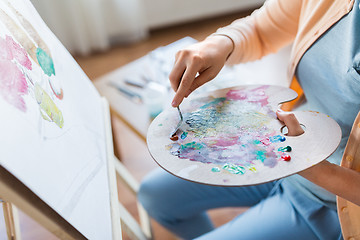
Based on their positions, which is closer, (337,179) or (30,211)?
(30,211)

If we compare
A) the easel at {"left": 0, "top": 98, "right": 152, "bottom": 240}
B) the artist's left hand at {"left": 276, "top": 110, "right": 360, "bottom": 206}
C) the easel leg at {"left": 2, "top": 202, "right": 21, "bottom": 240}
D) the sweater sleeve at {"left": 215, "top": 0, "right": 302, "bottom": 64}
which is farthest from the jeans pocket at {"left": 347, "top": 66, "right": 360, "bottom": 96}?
the easel leg at {"left": 2, "top": 202, "right": 21, "bottom": 240}

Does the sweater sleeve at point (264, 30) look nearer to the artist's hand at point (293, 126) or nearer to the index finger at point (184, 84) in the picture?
the index finger at point (184, 84)

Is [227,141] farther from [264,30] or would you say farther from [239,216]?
[264,30]

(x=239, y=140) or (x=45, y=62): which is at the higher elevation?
(x=45, y=62)

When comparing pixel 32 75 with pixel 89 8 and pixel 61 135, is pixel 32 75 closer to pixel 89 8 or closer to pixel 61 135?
pixel 61 135

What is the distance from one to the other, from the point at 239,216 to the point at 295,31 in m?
0.45

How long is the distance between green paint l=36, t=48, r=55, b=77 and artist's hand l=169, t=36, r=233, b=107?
22 cm

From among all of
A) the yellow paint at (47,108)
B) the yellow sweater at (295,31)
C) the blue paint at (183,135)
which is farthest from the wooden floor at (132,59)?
the yellow sweater at (295,31)

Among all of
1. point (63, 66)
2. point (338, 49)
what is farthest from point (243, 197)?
point (63, 66)

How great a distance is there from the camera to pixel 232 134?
2.03 ft

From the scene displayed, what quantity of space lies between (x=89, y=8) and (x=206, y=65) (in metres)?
1.86

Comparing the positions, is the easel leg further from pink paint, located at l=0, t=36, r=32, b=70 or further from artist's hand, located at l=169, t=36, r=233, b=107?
artist's hand, located at l=169, t=36, r=233, b=107

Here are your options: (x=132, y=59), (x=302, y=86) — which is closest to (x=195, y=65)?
(x=302, y=86)

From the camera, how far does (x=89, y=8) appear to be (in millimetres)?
2352
